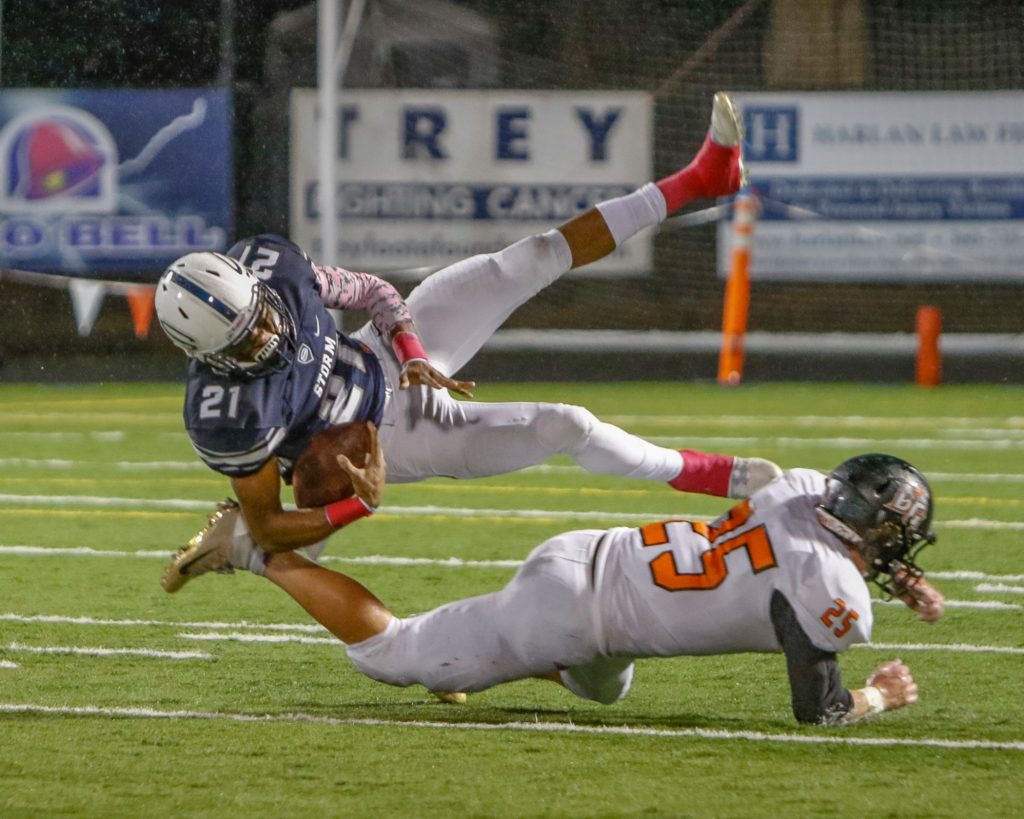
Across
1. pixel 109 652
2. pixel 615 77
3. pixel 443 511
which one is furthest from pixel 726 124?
pixel 615 77

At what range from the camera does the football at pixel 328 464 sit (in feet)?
13.6

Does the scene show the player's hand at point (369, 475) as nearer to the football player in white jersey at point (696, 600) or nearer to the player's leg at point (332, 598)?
the football player in white jersey at point (696, 600)

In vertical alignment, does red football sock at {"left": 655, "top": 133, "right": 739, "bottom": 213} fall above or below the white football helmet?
above

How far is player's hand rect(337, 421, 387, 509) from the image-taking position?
12.7 feet

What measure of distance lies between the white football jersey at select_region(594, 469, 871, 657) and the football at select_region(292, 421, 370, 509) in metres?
0.63

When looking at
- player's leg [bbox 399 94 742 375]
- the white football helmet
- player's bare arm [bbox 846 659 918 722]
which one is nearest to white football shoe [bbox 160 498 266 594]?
the white football helmet

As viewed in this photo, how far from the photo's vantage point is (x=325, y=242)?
12328 millimetres

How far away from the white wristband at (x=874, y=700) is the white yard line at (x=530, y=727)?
0.08m

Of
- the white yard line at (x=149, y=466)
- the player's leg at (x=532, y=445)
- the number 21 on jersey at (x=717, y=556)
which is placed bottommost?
the white yard line at (x=149, y=466)

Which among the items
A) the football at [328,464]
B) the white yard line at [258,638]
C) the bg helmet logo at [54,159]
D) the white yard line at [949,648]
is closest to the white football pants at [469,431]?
the football at [328,464]

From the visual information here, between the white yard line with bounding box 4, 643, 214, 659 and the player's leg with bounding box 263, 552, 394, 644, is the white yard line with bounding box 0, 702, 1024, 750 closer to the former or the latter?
the player's leg with bounding box 263, 552, 394, 644

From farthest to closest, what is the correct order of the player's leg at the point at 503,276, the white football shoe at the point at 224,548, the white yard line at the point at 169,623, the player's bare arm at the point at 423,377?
the white yard line at the point at 169,623 → the player's leg at the point at 503,276 → the player's bare arm at the point at 423,377 → the white football shoe at the point at 224,548

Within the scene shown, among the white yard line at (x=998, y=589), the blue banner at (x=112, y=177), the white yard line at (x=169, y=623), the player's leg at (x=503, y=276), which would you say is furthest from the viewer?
the blue banner at (x=112, y=177)

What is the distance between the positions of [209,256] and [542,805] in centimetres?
148
